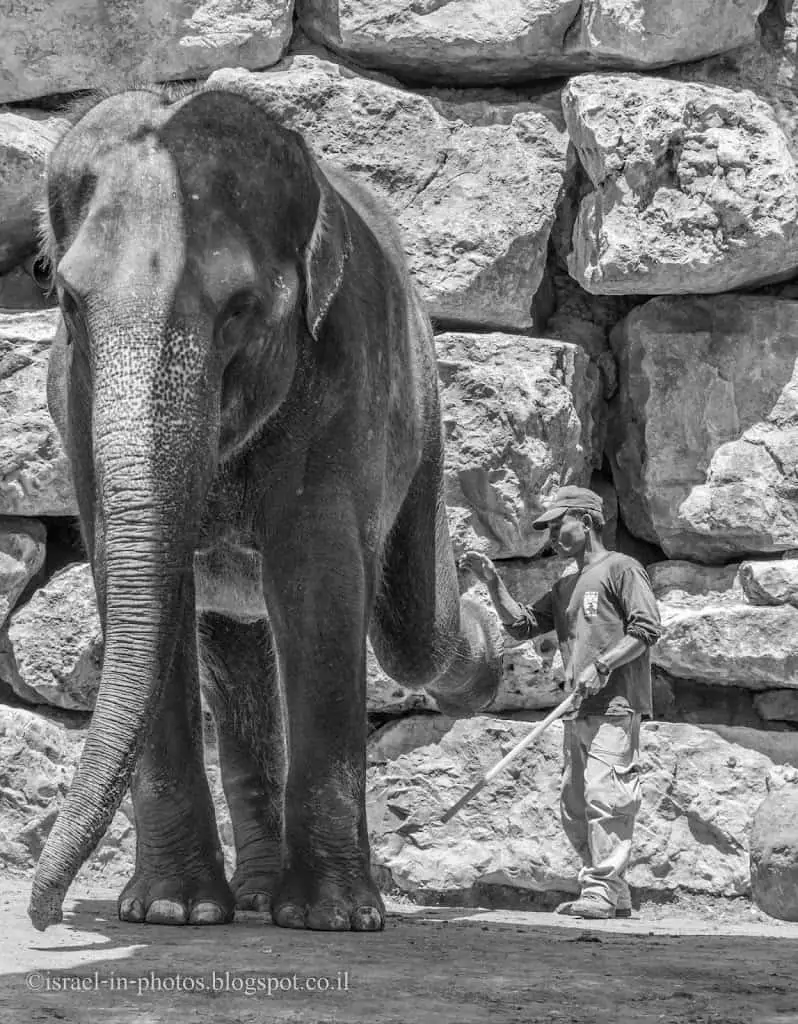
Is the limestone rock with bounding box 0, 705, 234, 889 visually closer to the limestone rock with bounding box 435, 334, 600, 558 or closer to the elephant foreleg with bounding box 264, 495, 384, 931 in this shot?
the limestone rock with bounding box 435, 334, 600, 558

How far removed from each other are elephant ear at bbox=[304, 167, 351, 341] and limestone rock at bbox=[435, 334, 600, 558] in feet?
7.24

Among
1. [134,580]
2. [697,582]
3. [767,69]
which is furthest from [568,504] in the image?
[134,580]

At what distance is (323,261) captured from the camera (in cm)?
445

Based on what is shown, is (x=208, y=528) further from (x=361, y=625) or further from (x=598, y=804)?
(x=598, y=804)

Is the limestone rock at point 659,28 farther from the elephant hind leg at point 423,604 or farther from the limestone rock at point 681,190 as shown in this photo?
the elephant hind leg at point 423,604

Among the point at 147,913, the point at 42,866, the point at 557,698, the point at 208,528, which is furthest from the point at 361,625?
the point at 557,698

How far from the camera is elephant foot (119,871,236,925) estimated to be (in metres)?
4.45

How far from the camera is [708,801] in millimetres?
6664

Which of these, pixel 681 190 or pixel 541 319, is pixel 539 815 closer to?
pixel 541 319

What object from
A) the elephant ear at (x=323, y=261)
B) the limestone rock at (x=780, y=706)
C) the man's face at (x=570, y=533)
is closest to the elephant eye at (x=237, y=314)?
the elephant ear at (x=323, y=261)

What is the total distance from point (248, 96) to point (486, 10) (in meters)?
2.72

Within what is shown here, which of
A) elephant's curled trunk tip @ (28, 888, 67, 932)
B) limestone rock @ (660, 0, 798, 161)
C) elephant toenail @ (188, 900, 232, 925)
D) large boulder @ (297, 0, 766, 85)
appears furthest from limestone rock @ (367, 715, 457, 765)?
elephant's curled trunk tip @ (28, 888, 67, 932)

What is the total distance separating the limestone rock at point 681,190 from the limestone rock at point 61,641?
2.19 metres

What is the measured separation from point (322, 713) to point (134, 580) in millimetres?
876
